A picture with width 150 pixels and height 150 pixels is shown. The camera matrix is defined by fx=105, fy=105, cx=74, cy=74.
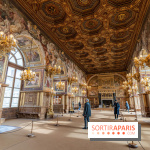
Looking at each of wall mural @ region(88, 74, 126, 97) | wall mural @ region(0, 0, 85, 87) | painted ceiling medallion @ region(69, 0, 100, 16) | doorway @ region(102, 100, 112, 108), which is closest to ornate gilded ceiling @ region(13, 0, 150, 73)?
painted ceiling medallion @ region(69, 0, 100, 16)

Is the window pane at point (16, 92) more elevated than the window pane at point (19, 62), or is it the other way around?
the window pane at point (19, 62)

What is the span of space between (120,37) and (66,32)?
19.1 feet

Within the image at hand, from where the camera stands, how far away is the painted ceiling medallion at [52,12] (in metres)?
7.44

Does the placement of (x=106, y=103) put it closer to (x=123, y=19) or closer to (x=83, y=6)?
(x=123, y=19)

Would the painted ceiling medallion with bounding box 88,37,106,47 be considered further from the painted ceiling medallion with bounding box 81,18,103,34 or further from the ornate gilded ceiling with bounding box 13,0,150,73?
the painted ceiling medallion with bounding box 81,18,103,34

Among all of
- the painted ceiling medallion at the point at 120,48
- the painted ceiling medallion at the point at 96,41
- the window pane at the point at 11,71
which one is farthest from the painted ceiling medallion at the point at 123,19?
the window pane at the point at 11,71

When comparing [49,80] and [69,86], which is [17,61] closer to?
[49,80]

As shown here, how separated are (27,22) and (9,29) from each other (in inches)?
77.6

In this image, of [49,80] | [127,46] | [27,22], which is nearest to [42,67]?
[49,80]

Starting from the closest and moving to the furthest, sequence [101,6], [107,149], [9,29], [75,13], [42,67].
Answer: [107,149]
[9,29]
[101,6]
[75,13]
[42,67]

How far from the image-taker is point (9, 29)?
6.38 m

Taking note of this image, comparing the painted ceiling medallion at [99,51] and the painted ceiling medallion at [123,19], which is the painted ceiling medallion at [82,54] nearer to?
the painted ceiling medallion at [99,51]

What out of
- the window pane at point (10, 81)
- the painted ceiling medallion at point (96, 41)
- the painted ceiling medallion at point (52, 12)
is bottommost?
the window pane at point (10, 81)

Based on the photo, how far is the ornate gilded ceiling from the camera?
730 cm
